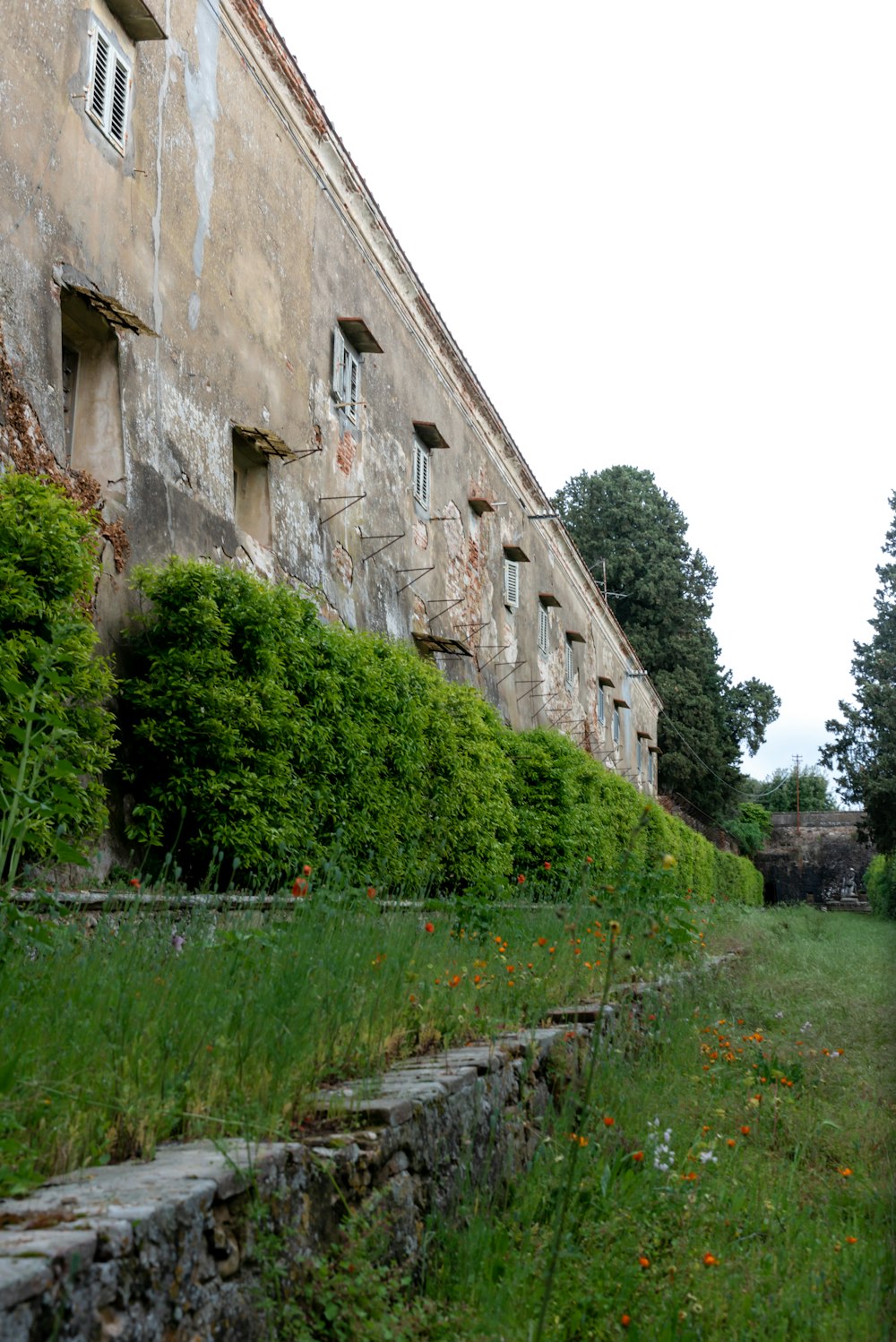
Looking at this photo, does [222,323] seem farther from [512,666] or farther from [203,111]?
[512,666]

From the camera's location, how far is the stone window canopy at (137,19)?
31.1 ft

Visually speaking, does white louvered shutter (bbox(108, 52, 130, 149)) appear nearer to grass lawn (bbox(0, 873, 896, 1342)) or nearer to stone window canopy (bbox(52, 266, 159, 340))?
stone window canopy (bbox(52, 266, 159, 340))

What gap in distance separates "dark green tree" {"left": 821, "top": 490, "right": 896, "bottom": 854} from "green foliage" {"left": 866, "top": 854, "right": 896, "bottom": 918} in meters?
0.73

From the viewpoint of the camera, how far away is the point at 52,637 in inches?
249

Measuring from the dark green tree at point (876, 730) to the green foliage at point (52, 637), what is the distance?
104ft

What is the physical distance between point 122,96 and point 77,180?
1.35 metres

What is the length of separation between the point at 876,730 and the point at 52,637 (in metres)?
36.0

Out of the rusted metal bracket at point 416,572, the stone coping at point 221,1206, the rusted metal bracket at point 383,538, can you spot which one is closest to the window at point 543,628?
the rusted metal bracket at point 416,572

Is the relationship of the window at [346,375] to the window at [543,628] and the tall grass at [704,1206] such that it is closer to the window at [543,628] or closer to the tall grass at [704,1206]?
the tall grass at [704,1206]

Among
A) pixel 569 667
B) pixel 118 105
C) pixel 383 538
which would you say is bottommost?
pixel 569 667

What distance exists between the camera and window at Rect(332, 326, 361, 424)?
13.9m

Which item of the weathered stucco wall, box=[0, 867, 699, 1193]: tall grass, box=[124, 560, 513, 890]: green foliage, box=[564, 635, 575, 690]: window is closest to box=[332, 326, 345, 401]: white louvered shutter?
box=[124, 560, 513, 890]: green foliage

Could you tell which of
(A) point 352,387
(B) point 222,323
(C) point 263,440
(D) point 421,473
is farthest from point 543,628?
(B) point 222,323

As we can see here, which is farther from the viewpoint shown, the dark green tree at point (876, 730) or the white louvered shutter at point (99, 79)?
the dark green tree at point (876, 730)
